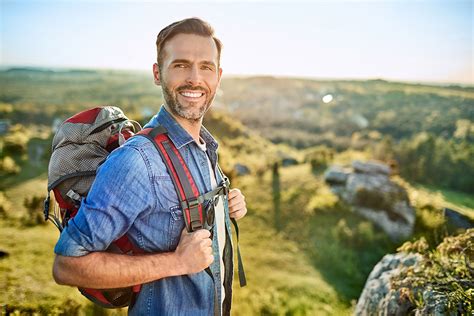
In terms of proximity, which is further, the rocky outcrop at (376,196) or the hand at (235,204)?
the rocky outcrop at (376,196)

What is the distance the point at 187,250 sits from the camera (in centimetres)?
181

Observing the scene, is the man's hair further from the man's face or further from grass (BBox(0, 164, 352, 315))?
grass (BBox(0, 164, 352, 315))

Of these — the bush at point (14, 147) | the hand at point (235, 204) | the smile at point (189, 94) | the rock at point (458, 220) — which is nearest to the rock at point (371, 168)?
the rock at point (458, 220)

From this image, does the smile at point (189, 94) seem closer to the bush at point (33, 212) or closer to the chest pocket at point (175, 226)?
the chest pocket at point (175, 226)

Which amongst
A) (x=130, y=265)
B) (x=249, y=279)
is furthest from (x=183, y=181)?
(x=249, y=279)

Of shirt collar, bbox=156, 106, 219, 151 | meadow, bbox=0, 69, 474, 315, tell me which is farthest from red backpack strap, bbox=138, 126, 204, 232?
meadow, bbox=0, 69, 474, 315

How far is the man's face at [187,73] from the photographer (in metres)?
2.12

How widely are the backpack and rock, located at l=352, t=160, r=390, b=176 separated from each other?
11.5 m

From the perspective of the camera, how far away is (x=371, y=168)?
499 inches

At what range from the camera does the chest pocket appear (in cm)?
187

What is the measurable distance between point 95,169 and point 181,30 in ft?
3.38

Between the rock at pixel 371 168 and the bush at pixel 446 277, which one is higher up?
the bush at pixel 446 277

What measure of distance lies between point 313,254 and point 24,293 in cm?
696

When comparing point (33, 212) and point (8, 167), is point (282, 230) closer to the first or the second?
point (33, 212)
